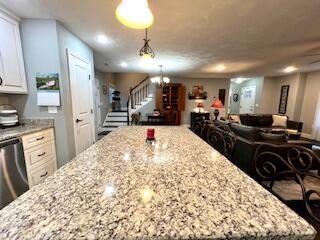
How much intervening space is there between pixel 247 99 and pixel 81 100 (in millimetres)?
8359

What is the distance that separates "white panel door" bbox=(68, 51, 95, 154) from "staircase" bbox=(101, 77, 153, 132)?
3287 mm

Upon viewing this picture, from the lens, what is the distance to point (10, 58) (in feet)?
6.52

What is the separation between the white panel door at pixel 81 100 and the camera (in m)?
2.60

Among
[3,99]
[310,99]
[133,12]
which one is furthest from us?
[310,99]

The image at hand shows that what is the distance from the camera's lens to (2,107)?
7.13 feet

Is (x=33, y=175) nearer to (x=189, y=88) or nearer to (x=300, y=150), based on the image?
(x=300, y=150)

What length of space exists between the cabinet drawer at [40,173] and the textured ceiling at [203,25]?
2049 mm

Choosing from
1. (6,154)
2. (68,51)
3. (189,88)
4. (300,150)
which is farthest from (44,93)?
(189,88)

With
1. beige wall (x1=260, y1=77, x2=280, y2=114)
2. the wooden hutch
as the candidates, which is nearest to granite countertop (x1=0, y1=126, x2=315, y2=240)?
the wooden hutch

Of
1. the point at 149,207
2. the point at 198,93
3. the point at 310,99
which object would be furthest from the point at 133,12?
the point at 310,99

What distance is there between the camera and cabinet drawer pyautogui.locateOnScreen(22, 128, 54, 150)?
71.3 inches

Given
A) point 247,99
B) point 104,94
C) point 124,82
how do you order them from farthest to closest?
point 124,82
point 247,99
point 104,94

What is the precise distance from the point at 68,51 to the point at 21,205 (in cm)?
251

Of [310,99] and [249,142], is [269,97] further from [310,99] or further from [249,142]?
[249,142]
